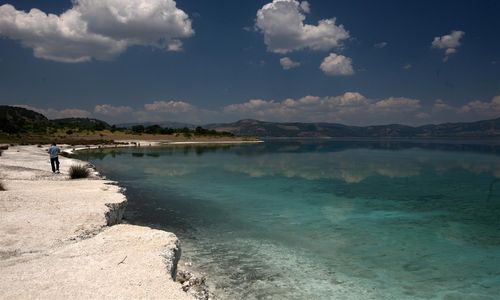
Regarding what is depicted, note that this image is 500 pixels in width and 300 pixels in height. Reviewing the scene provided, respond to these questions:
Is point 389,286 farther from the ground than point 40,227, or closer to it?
closer to it

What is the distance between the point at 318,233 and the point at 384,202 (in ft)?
36.0

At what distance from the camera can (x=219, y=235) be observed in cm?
1830

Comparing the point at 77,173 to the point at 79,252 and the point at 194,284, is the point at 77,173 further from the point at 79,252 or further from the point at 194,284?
the point at 194,284

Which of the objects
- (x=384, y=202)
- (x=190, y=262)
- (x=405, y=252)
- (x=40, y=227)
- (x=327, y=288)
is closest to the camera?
(x=327, y=288)

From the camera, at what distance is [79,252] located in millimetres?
11055

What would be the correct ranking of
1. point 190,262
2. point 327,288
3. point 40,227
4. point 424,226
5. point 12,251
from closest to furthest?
point 12,251 → point 327,288 → point 40,227 → point 190,262 → point 424,226

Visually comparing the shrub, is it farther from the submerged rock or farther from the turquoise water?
the submerged rock

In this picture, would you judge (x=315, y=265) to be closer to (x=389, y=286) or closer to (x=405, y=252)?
(x=389, y=286)

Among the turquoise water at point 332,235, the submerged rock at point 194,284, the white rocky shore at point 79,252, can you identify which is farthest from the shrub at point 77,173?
the submerged rock at point 194,284

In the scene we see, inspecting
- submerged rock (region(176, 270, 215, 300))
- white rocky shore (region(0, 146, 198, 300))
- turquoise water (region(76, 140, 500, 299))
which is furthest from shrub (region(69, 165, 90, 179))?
submerged rock (region(176, 270, 215, 300))

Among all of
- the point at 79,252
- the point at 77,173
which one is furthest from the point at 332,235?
the point at 77,173

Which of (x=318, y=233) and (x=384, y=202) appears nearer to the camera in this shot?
(x=318, y=233)

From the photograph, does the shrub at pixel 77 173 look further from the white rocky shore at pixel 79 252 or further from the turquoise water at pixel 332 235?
the white rocky shore at pixel 79 252

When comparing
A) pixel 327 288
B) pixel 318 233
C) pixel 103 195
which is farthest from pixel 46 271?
pixel 318 233
